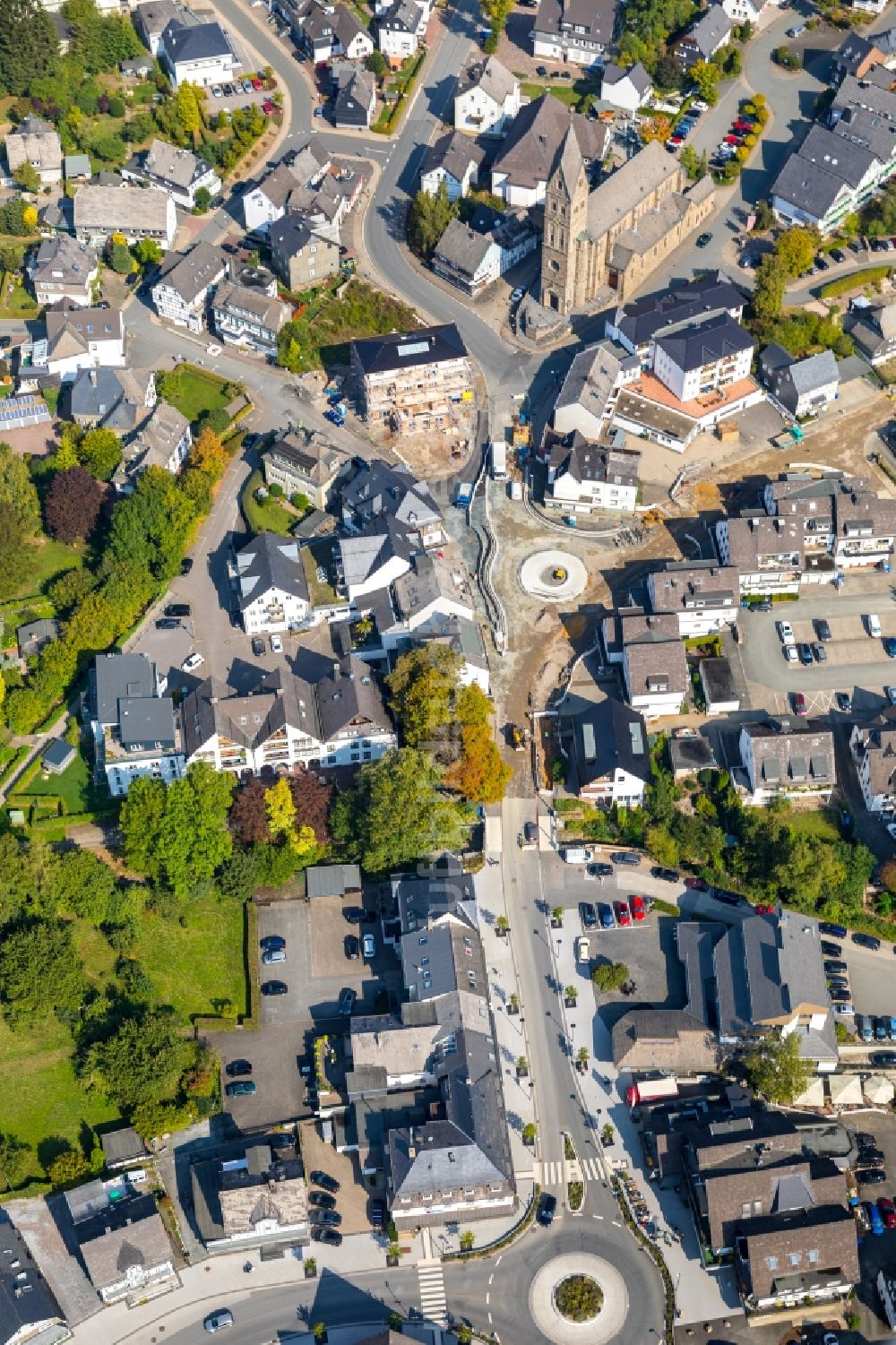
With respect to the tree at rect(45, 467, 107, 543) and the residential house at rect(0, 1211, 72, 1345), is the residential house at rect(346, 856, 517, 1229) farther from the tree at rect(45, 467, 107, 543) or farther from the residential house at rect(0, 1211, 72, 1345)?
the tree at rect(45, 467, 107, 543)

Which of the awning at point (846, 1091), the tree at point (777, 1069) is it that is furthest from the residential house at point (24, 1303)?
the awning at point (846, 1091)

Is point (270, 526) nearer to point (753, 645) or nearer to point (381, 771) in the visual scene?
point (381, 771)

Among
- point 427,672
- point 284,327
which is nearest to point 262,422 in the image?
point 284,327

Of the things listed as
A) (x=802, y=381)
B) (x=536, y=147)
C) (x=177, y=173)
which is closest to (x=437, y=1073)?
(x=802, y=381)

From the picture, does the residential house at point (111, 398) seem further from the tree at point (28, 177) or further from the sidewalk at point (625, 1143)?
the sidewalk at point (625, 1143)

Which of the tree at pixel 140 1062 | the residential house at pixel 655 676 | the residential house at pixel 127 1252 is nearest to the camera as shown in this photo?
the residential house at pixel 127 1252

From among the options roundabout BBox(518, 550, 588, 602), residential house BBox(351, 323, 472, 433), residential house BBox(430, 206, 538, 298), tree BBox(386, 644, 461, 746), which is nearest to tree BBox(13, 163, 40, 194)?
residential house BBox(430, 206, 538, 298)

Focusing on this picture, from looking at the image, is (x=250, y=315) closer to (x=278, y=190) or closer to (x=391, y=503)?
(x=278, y=190)
